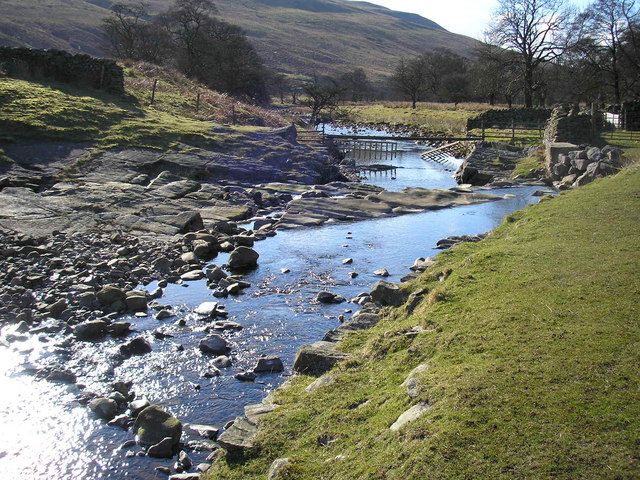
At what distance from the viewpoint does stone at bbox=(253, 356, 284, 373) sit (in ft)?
36.7

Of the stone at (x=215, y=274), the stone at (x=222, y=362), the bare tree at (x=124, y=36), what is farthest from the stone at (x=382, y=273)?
the bare tree at (x=124, y=36)

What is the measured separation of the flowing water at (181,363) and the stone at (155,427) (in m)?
0.25

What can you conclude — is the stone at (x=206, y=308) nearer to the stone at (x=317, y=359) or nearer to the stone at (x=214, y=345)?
the stone at (x=214, y=345)

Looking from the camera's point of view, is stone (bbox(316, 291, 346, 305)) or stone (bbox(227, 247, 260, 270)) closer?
stone (bbox(316, 291, 346, 305))

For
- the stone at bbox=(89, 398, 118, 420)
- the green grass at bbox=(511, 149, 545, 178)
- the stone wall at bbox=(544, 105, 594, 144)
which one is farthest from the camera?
the stone wall at bbox=(544, 105, 594, 144)

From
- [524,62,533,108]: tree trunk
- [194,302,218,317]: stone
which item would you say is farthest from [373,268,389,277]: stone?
[524,62,533,108]: tree trunk

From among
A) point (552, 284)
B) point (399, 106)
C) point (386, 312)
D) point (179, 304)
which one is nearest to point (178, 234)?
point (179, 304)

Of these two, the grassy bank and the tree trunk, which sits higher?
the tree trunk

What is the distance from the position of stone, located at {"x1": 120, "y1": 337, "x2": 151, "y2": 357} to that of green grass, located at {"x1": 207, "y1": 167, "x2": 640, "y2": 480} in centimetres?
345

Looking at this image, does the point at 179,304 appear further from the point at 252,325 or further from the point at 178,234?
the point at 178,234

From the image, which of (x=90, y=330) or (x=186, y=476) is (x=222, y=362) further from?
(x=186, y=476)

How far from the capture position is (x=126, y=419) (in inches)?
378

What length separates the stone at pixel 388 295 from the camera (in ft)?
43.2

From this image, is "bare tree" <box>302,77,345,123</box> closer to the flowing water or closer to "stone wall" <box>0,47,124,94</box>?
"stone wall" <box>0,47,124,94</box>
